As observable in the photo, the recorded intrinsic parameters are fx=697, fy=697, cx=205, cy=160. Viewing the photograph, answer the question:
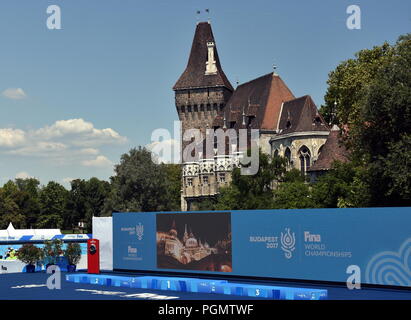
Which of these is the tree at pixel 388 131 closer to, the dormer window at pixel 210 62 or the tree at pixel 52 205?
the dormer window at pixel 210 62

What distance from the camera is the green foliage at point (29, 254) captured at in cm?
4131

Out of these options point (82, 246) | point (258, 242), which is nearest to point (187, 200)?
point (82, 246)

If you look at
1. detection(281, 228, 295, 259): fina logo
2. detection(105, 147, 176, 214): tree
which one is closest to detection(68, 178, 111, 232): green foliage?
detection(105, 147, 176, 214): tree

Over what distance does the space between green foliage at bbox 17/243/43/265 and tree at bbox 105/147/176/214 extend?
1691 inches

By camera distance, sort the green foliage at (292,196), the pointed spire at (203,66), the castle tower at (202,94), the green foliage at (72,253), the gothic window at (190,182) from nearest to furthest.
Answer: the green foliage at (72,253) < the green foliage at (292,196) < the gothic window at (190,182) < the castle tower at (202,94) < the pointed spire at (203,66)

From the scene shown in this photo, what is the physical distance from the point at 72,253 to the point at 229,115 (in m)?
78.0

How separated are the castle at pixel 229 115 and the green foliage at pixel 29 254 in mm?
53946

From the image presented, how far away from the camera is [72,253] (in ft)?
138

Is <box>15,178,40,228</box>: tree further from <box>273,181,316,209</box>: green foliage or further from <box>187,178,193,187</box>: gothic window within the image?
<box>273,181,316,209</box>: green foliage

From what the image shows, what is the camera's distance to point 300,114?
95.9 m

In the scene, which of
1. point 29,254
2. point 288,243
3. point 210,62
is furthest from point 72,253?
point 210,62

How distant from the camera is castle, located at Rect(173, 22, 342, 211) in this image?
93188 mm

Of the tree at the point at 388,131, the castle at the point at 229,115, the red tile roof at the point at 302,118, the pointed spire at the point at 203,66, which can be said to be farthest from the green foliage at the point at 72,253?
the pointed spire at the point at 203,66

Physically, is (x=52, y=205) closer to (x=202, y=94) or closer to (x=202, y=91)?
(x=202, y=94)
